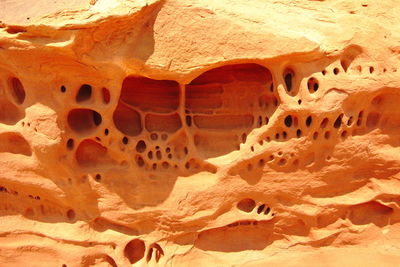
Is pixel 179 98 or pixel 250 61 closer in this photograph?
pixel 250 61

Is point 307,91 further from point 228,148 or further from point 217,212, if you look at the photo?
point 217,212

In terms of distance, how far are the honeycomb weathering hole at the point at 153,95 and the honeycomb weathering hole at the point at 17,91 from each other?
2.36ft

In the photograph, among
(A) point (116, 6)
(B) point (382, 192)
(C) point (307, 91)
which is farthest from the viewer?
(B) point (382, 192)

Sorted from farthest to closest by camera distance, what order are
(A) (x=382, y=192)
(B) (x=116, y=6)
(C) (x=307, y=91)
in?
(A) (x=382, y=192) < (C) (x=307, y=91) < (B) (x=116, y=6)

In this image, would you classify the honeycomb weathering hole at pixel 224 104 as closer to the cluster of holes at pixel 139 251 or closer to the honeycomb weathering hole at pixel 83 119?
the honeycomb weathering hole at pixel 83 119

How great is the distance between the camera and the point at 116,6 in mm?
2541

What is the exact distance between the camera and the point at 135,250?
295cm

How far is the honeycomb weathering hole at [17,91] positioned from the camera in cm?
282

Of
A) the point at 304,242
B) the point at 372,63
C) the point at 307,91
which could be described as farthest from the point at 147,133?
the point at 372,63

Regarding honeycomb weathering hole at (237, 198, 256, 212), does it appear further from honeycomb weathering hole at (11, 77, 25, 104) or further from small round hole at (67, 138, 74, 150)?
honeycomb weathering hole at (11, 77, 25, 104)

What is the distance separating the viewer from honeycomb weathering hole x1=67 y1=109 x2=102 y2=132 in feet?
Answer: 9.32

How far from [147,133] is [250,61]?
88 cm

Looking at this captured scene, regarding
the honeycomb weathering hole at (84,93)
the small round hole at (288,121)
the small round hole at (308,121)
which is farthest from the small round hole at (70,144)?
the small round hole at (308,121)

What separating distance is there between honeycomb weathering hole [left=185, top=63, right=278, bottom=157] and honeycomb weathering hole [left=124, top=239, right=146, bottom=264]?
804 millimetres
